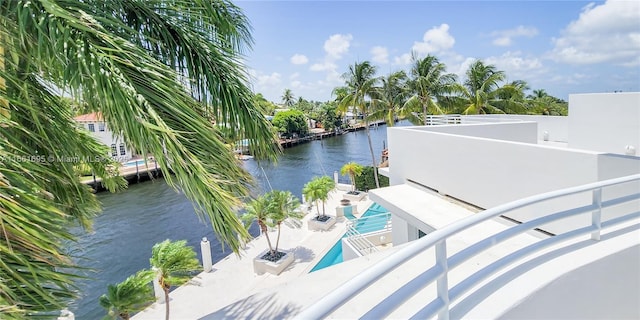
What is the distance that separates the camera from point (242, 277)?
1365cm

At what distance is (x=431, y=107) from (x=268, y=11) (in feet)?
70.1

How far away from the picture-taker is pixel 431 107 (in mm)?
24172

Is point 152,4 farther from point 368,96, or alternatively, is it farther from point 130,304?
point 368,96

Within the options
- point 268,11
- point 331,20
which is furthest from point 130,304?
point 331,20

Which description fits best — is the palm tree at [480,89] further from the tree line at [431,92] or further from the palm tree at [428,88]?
the palm tree at [428,88]

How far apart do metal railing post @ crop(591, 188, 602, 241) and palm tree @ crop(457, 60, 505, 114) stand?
22.6 m

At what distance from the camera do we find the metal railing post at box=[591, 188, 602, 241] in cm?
270

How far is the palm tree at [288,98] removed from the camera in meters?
105

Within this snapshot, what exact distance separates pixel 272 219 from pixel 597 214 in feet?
44.2

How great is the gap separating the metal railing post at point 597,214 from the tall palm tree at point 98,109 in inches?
118

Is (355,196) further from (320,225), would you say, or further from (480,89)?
(480,89)

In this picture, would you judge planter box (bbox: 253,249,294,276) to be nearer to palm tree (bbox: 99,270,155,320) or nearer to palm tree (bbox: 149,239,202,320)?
palm tree (bbox: 149,239,202,320)

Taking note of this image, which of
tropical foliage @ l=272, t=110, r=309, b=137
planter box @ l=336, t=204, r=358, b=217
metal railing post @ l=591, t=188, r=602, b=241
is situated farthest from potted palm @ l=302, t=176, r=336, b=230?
tropical foliage @ l=272, t=110, r=309, b=137

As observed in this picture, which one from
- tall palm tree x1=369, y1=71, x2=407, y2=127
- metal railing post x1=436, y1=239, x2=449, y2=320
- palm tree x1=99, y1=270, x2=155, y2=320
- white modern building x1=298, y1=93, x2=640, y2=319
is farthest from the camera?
tall palm tree x1=369, y1=71, x2=407, y2=127
